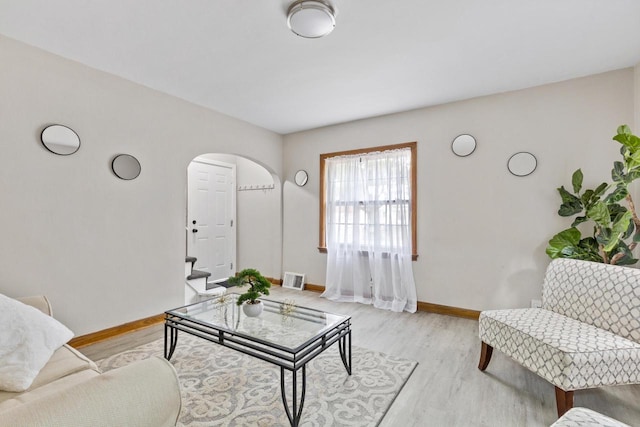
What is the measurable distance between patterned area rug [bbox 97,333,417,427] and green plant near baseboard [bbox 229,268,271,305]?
0.55 metres

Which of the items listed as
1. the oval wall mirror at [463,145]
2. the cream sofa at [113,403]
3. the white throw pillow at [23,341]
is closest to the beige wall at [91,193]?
the white throw pillow at [23,341]

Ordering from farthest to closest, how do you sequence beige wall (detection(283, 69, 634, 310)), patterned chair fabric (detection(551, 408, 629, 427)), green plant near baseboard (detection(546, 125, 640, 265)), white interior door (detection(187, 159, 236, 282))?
white interior door (detection(187, 159, 236, 282))
beige wall (detection(283, 69, 634, 310))
green plant near baseboard (detection(546, 125, 640, 265))
patterned chair fabric (detection(551, 408, 629, 427))

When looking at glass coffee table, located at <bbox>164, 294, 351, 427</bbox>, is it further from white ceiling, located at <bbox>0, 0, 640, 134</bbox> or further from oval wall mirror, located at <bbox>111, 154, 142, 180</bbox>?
white ceiling, located at <bbox>0, 0, 640, 134</bbox>

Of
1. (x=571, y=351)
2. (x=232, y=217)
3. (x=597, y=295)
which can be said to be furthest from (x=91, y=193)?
(x=597, y=295)

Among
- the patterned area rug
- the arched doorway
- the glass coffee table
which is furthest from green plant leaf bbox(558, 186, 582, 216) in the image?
the arched doorway

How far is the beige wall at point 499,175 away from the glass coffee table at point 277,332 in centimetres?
197

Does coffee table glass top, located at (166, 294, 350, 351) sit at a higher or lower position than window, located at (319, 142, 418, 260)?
lower

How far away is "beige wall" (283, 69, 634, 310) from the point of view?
289 cm

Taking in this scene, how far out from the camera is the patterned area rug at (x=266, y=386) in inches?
69.1

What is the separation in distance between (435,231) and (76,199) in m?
3.73

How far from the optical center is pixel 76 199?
2.66 m

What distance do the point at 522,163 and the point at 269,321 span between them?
2983 millimetres

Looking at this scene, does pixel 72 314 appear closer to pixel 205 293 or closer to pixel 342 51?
pixel 205 293

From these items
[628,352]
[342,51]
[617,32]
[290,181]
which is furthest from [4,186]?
[617,32]
